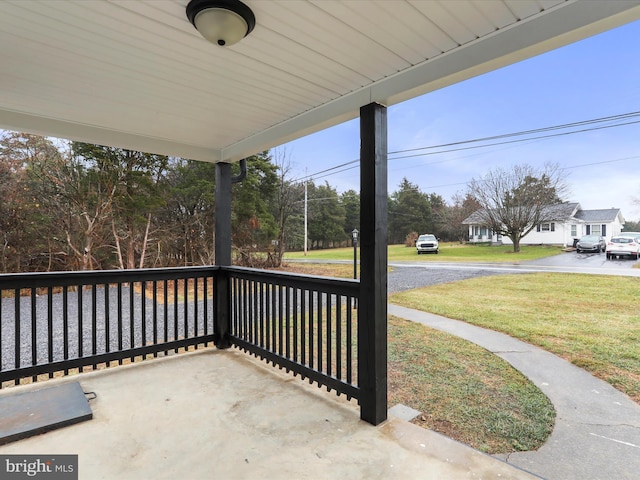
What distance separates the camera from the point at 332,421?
2080 millimetres

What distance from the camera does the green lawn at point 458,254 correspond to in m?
8.32

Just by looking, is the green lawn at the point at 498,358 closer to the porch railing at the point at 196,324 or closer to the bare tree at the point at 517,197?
the porch railing at the point at 196,324

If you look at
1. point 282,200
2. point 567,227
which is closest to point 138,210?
point 282,200

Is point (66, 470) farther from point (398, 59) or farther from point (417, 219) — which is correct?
point (417, 219)

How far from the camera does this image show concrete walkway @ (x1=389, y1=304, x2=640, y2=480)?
1.87 m

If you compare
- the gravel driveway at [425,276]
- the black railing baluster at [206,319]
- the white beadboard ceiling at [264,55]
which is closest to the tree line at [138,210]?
the gravel driveway at [425,276]

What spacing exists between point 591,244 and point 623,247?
0.81m

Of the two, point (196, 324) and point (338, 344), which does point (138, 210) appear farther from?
point (338, 344)

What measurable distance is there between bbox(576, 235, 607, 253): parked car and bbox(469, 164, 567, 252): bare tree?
2.83ft

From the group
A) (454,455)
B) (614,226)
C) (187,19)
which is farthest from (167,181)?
(614,226)

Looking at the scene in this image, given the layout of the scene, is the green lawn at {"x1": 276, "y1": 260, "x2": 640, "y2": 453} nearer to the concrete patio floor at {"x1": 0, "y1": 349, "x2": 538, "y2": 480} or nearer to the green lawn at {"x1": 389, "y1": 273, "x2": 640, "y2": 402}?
the green lawn at {"x1": 389, "y1": 273, "x2": 640, "y2": 402}

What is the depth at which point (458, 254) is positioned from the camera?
35.2 ft

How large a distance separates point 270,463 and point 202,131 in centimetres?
276

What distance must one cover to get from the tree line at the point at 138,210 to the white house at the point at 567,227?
95 centimetres
